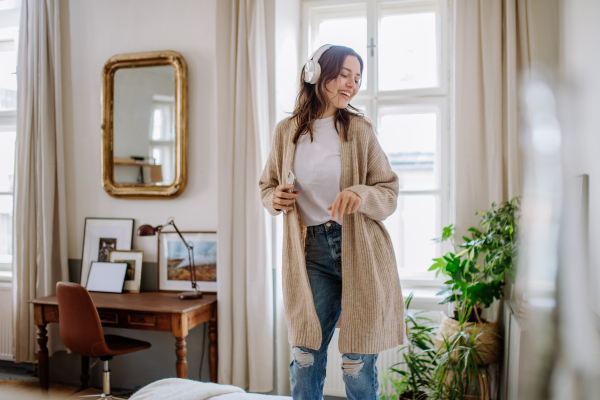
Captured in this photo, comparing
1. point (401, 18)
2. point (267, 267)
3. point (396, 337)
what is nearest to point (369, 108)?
point (401, 18)

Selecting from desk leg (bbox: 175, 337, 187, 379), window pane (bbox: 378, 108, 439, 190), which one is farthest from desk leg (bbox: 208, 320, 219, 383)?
window pane (bbox: 378, 108, 439, 190)

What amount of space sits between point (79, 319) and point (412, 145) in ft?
6.79

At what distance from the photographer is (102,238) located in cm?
284

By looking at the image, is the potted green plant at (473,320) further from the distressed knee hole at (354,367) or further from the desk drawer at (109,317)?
the desk drawer at (109,317)

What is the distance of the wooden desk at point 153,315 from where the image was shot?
2213 millimetres

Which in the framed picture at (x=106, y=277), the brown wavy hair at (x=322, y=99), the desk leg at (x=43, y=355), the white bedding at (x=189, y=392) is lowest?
the desk leg at (x=43, y=355)

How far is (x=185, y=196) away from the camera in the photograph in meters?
2.74

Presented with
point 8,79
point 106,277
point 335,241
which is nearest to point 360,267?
point 335,241

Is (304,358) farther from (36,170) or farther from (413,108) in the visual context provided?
(36,170)

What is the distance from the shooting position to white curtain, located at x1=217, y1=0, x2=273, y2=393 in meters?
2.44

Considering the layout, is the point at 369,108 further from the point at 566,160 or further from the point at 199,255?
the point at 566,160

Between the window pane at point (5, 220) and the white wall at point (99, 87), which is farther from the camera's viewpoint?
the window pane at point (5, 220)

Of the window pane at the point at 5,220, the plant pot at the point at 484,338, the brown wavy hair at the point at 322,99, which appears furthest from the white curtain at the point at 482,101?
the window pane at the point at 5,220

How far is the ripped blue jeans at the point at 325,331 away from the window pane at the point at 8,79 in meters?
3.12
